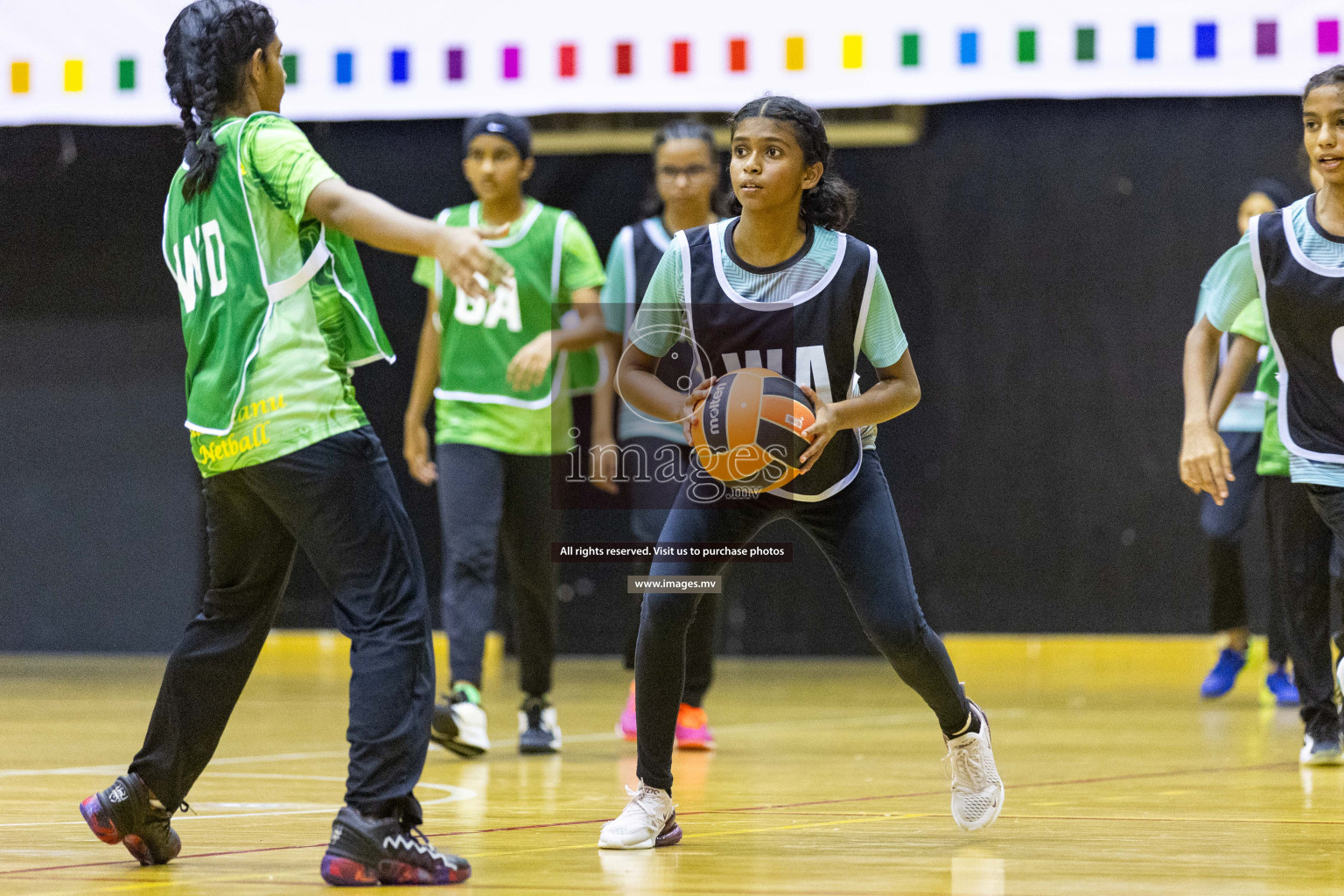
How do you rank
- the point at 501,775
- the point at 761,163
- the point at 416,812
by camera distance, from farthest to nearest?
the point at 501,775
the point at 761,163
the point at 416,812

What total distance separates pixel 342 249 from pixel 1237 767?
3285 millimetres

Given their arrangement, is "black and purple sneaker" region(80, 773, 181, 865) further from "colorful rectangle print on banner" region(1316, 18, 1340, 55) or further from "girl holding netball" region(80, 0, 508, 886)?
"colorful rectangle print on banner" region(1316, 18, 1340, 55)

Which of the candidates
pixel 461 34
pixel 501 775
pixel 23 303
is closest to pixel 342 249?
pixel 501 775

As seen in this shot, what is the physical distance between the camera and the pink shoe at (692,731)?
229 inches

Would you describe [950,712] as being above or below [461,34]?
below

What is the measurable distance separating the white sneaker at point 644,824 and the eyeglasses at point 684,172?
9.30 feet

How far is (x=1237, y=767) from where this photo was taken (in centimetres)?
521

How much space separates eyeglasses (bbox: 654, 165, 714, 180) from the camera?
596cm

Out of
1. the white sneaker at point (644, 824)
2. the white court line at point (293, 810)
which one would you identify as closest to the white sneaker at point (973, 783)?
the white sneaker at point (644, 824)

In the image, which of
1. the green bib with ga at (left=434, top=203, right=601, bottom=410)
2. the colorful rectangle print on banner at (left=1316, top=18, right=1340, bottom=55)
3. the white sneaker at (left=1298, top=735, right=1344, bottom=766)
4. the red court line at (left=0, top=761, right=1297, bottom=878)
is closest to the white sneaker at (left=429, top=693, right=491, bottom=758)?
the green bib with ga at (left=434, top=203, right=601, bottom=410)

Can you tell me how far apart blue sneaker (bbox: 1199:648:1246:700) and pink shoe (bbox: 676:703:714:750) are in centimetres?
315

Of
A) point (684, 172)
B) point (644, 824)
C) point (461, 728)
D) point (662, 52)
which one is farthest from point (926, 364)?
point (644, 824)

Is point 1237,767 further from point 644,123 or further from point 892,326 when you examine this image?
point 644,123

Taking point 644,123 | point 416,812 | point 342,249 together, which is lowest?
point 416,812
